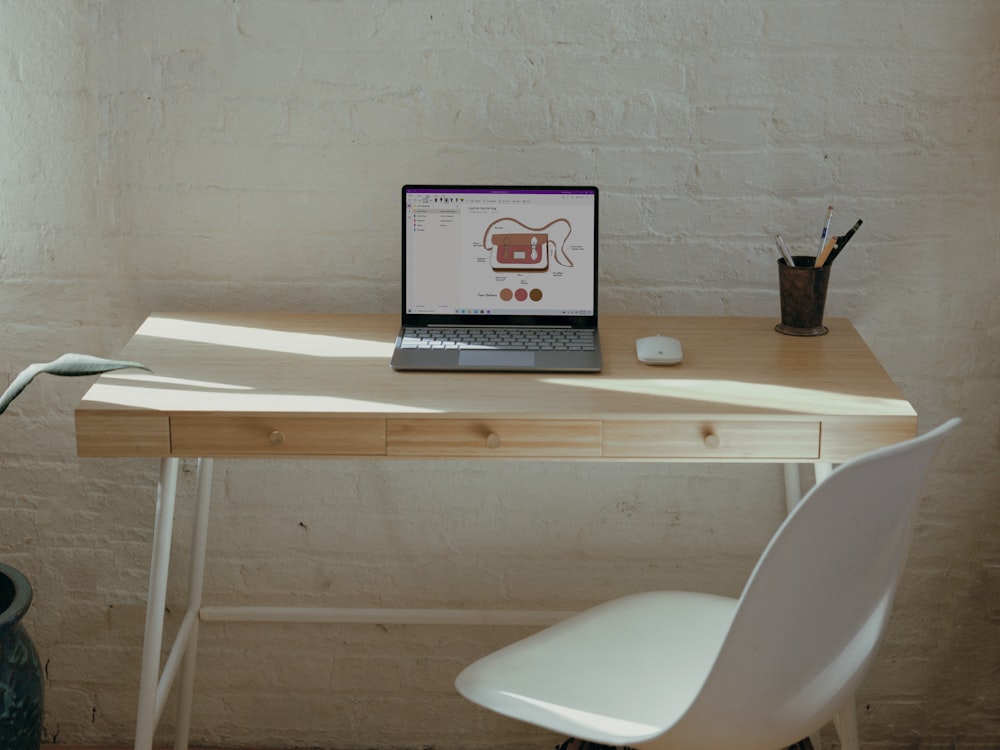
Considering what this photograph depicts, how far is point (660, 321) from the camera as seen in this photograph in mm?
2115

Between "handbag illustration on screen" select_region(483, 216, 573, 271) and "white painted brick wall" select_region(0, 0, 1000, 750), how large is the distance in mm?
166

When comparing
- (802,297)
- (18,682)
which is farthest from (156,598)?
(802,297)

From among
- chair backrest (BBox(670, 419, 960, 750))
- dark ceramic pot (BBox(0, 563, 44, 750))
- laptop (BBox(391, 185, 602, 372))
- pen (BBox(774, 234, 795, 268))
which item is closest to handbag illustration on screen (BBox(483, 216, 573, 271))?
laptop (BBox(391, 185, 602, 372))

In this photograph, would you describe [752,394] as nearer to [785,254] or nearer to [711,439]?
[711,439]

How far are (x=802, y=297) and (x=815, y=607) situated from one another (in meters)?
0.76

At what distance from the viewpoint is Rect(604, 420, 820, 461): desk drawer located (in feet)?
5.47

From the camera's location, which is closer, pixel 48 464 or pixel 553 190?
pixel 553 190

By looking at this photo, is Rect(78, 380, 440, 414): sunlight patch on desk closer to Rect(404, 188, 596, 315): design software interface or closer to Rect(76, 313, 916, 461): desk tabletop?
Rect(76, 313, 916, 461): desk tabletop

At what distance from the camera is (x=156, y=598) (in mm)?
1752

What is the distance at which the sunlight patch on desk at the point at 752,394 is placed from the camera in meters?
1.69

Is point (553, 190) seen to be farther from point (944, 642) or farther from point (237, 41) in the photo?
point (944, 642)

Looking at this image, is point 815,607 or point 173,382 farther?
point 173,382

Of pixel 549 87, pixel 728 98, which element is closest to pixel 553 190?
pixel 549 87

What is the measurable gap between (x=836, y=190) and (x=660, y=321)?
1.26ft
